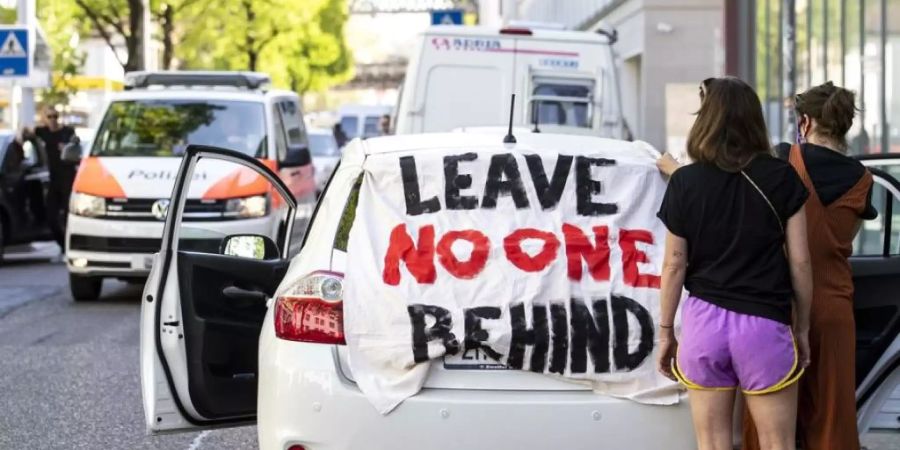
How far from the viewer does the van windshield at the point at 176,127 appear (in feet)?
45.5

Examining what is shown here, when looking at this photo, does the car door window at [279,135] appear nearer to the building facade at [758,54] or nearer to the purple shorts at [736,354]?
the building facade at [758,54]

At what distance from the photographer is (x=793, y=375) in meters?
4.72

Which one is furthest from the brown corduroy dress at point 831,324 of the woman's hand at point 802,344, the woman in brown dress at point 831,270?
the woman's hand at point 802,344

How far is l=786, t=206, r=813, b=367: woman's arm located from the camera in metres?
4.74

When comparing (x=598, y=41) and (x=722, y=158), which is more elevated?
(x=598, y=41)

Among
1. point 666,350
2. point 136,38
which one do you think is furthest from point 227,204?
point 136,38

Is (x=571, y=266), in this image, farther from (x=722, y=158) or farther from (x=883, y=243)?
(x=883, y=243)

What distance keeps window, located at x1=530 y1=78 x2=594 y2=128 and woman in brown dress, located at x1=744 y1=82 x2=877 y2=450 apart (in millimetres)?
8521

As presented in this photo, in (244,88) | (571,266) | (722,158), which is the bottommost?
(571,266)

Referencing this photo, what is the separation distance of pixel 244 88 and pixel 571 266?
35.0ft

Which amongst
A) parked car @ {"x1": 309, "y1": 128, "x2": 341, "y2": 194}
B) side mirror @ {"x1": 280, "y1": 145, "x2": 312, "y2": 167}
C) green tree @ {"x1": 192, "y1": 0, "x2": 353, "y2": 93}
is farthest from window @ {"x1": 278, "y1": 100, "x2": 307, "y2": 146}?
green tree @ {"x1": 192, "y1": 0, "x2": 353, "y2": 93}

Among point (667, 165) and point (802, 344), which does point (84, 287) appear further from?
point (802, 344)

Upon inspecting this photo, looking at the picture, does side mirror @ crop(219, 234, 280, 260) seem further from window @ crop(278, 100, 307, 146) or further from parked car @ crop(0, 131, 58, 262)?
parked car @ crop(0, 131, 58, 262)

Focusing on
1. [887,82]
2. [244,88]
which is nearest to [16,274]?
[244,88]
